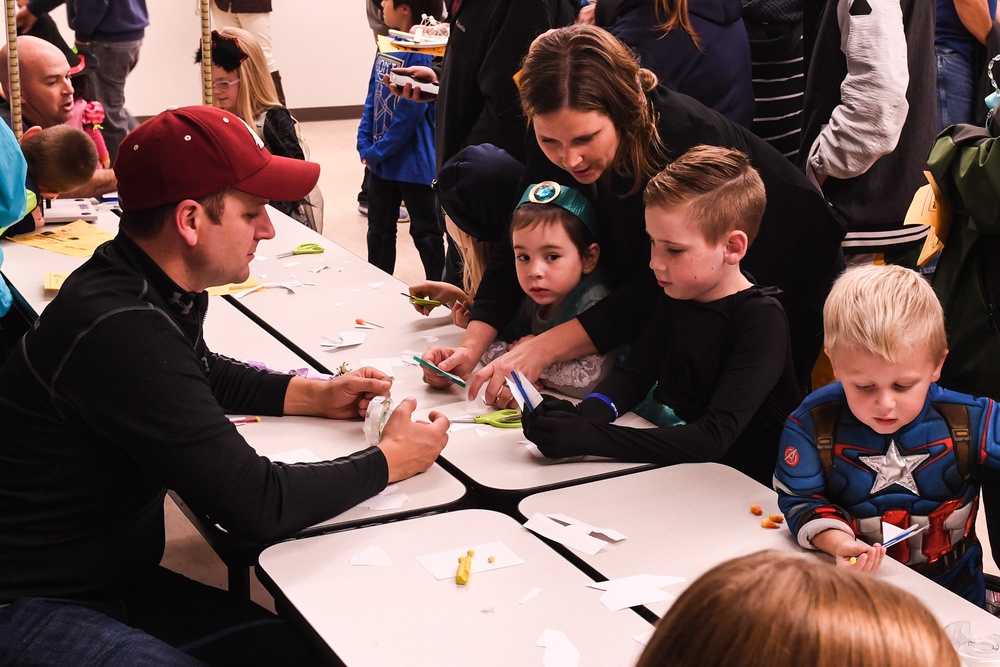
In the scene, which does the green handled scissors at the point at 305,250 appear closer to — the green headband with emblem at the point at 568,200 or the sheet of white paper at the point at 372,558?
the green headband with emblem at the point at 568,200

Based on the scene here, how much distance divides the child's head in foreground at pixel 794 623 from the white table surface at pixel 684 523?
86cm

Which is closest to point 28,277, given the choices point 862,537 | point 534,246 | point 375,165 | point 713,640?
point 534,246

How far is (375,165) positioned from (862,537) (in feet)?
10.9

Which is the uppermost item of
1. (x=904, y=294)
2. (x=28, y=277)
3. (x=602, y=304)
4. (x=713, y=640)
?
(x=713, y=640)

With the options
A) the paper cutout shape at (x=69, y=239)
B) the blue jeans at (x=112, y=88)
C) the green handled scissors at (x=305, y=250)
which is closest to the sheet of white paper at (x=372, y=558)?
the green handled scissors at (x=305, y=250)

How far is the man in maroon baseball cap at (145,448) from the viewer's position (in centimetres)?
159

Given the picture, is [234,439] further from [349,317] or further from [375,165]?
[375,165]

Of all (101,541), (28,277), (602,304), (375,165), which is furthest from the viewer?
(375,165)

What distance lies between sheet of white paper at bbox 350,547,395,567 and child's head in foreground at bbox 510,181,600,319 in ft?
3.19

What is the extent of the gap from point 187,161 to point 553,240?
0.98m

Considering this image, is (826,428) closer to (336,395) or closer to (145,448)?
(336,395)

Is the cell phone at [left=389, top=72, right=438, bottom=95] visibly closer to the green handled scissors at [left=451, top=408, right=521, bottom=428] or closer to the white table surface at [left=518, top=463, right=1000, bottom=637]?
the green handled scissors at [left=451, top=408, right=521, bottom=428]

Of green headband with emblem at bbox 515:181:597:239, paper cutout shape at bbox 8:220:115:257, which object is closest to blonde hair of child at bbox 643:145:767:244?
green headband with emblem at bbox 515:181:597:239

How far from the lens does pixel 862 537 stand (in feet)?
5.69
